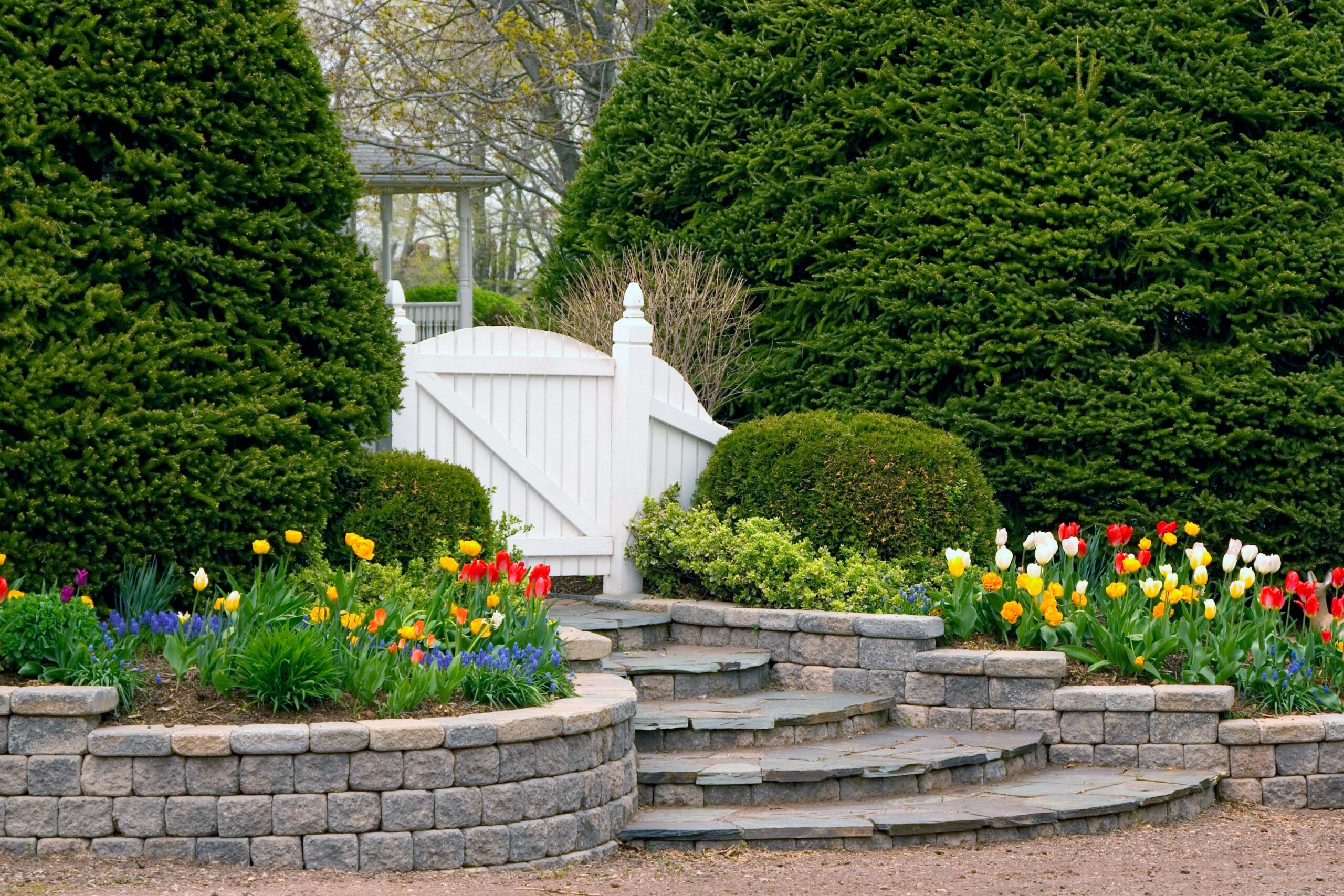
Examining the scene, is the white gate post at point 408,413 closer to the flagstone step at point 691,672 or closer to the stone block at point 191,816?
the flagstone step at point 691,672

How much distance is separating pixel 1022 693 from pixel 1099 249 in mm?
2607

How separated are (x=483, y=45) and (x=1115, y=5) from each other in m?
9.09

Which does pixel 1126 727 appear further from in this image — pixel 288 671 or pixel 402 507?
pixel 288 671

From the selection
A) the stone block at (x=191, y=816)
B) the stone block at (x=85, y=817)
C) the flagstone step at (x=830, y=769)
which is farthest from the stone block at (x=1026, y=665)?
the stone block at (x=85, y=817)

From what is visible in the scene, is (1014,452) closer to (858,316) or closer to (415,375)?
(858,316)

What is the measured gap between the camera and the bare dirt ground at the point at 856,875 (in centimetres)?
453

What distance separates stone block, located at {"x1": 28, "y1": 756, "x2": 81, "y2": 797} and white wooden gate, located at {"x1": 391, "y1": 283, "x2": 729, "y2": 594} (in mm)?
2894

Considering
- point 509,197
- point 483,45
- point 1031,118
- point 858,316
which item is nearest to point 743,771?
point 858,316

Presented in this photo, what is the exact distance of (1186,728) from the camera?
6.26 meters

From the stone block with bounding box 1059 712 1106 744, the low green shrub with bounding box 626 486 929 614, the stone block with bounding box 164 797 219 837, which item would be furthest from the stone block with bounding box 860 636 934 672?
the stone block with bounding box 164 797 219 837

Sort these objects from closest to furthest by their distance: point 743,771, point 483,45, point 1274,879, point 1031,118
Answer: point 1274,879, point 743,771, point 1031,118, point 483,45

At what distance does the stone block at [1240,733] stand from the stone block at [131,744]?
4.15 m

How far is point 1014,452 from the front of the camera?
→ 7.97m

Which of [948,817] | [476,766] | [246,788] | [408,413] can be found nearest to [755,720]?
[948,817]
